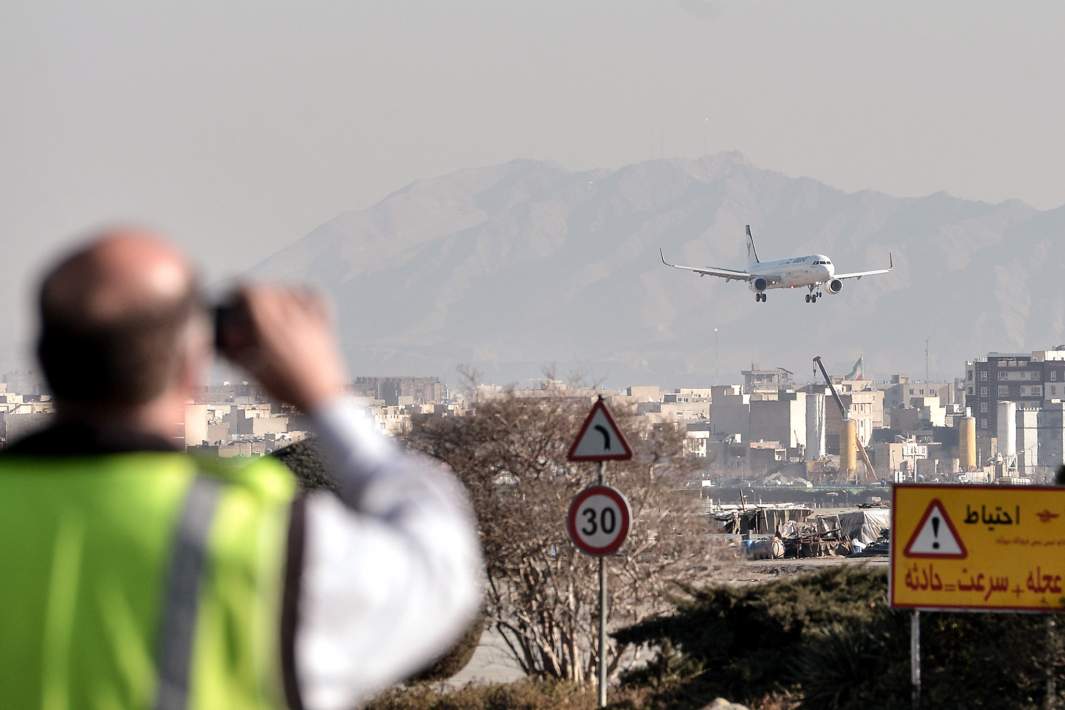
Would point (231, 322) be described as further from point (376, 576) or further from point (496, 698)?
point (496, 698)

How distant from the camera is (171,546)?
188 centimetres

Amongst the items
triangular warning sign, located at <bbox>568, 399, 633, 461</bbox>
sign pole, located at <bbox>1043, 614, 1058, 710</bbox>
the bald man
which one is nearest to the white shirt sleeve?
the bald man

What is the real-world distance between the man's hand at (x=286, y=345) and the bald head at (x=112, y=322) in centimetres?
11

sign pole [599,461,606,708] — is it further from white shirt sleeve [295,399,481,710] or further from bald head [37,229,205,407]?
bald head [37,229,205,407]

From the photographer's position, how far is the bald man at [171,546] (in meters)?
1.87

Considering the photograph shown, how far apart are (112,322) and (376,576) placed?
402mm

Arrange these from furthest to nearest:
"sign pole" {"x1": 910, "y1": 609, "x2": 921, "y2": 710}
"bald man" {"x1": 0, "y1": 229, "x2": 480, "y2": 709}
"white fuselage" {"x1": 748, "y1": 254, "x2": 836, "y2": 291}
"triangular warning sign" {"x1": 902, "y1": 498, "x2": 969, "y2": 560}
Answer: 1. "white fuselage" {"x1": 748, "y1": 254, "x2": 836, "y2": 291}
2. "triangular warning sign" {"x1": 902, "y1": 498, "x2": 969, "y2": 560}
3. "sign pole" {"x1": 910, "y1": 609, "x2": 921, "y2": 710}
4. "bald man" {"x1": 0, "y1": 229, "x2": 480, "y2": 709}

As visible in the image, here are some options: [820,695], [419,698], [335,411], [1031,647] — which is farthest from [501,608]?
[335,411]

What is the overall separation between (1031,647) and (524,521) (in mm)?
7324

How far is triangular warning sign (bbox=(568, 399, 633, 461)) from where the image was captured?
12.4 m

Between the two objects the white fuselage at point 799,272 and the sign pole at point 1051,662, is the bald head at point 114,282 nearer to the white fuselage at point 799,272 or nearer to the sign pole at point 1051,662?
the sign pole at point 1051,662

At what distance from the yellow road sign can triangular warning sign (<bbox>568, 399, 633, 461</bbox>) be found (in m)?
2.44

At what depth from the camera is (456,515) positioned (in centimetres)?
206

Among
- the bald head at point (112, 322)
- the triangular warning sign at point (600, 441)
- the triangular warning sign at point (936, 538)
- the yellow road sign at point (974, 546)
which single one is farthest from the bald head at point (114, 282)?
the triangular warning sign at point (600, 441)
